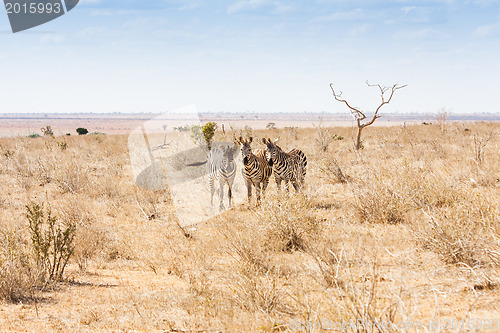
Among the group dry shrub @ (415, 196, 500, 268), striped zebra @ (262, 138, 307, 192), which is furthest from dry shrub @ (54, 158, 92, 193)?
dry shrub @ (415, 196, 500, 268)

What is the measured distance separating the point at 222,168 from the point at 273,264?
5309mm

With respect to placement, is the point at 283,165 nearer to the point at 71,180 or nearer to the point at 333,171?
the point at 333,171

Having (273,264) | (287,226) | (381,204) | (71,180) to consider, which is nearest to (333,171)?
(381,204)

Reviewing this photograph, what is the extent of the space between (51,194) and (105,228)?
16.2 ft

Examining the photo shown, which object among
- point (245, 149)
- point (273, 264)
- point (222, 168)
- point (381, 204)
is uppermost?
point (245, 149)

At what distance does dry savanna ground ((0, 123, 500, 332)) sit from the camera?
12.8 ft

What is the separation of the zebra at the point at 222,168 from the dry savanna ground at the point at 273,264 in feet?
3.23

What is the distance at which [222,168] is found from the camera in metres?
10.7

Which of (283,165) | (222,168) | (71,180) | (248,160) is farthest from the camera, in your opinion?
(71,180)

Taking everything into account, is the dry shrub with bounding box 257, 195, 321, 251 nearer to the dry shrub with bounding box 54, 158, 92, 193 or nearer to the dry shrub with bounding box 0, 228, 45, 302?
the dry shrub with bounding box 0, 228, 45, 302

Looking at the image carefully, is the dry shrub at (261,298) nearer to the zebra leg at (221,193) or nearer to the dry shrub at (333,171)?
the zebra leg at (221,193)

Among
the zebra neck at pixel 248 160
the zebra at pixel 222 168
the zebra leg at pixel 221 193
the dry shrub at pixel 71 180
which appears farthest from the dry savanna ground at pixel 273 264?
the dry shrub at pixel 71 180

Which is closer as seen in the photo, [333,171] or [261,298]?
[261,298]

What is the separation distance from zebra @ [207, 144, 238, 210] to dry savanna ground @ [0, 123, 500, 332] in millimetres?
985
